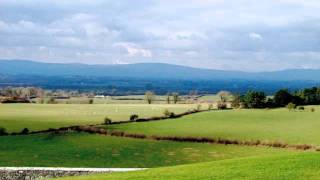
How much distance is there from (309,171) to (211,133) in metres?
40.5

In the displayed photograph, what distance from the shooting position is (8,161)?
127ft

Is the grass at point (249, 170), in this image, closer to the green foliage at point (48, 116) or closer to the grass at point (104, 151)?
the grass at point (104, 151)

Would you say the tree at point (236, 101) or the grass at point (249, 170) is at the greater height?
the tree at point (236, 101)

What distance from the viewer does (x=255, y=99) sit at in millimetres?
A: 88062

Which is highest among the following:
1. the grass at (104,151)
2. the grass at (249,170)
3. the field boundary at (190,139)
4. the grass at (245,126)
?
the grass at (249,170)

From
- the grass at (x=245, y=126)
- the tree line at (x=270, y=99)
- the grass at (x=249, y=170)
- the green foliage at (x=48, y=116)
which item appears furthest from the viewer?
the tree line at (x=270, y=99)

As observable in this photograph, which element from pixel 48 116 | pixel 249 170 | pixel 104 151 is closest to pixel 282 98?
pixel 48 116

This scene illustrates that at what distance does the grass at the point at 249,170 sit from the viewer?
17.6m

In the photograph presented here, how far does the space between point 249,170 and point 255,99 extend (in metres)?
70.5

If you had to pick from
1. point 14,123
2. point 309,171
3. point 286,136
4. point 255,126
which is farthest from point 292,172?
point 14,123

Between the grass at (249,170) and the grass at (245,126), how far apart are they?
31.2 metres

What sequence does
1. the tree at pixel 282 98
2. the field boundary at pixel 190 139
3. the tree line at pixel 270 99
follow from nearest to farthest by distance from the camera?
the field boundary at pixel 190 139 < the tree line at pixel 270 99 < the tree at pixel 282 98

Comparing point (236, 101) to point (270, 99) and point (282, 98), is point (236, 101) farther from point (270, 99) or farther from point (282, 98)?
point (282, 98)

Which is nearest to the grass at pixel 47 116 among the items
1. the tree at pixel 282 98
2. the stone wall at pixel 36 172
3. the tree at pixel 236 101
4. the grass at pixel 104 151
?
the tree at pixel 236 101
